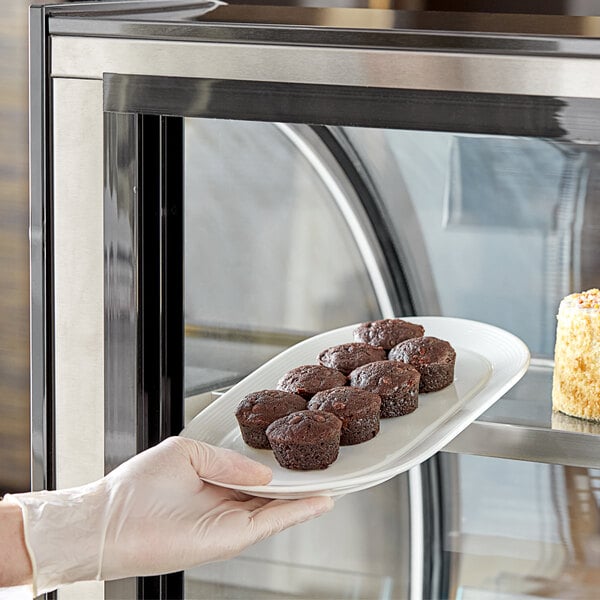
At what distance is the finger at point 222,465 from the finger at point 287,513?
0.03m

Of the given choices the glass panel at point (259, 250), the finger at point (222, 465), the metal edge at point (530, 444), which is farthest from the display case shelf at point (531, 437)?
the glass panel at point (259, 250)

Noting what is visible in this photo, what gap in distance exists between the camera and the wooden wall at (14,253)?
117cm

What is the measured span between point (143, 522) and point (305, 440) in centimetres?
16

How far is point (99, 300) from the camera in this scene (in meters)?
0.89

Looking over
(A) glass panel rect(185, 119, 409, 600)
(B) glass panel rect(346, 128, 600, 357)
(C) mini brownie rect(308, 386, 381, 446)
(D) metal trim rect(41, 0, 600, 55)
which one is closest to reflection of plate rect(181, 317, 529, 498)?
(C) mini brownie rect(308, 386, 381, 446)

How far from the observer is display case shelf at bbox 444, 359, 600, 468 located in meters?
0.88

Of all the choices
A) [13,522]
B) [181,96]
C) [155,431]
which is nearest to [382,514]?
[155,431]

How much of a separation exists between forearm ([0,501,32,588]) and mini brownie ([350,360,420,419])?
344 millimetres

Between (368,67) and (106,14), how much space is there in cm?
25

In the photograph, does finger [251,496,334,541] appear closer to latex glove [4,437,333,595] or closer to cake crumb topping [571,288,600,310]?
latex glove [4,437,333,595]

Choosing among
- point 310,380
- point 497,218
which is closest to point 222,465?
point 310,380

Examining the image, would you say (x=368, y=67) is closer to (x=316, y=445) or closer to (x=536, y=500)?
(x=316, y=445)

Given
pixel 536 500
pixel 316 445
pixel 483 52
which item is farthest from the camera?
pixel 536 500

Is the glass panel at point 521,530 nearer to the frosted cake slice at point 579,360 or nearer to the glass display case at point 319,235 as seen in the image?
the glass display case at point 319,235
